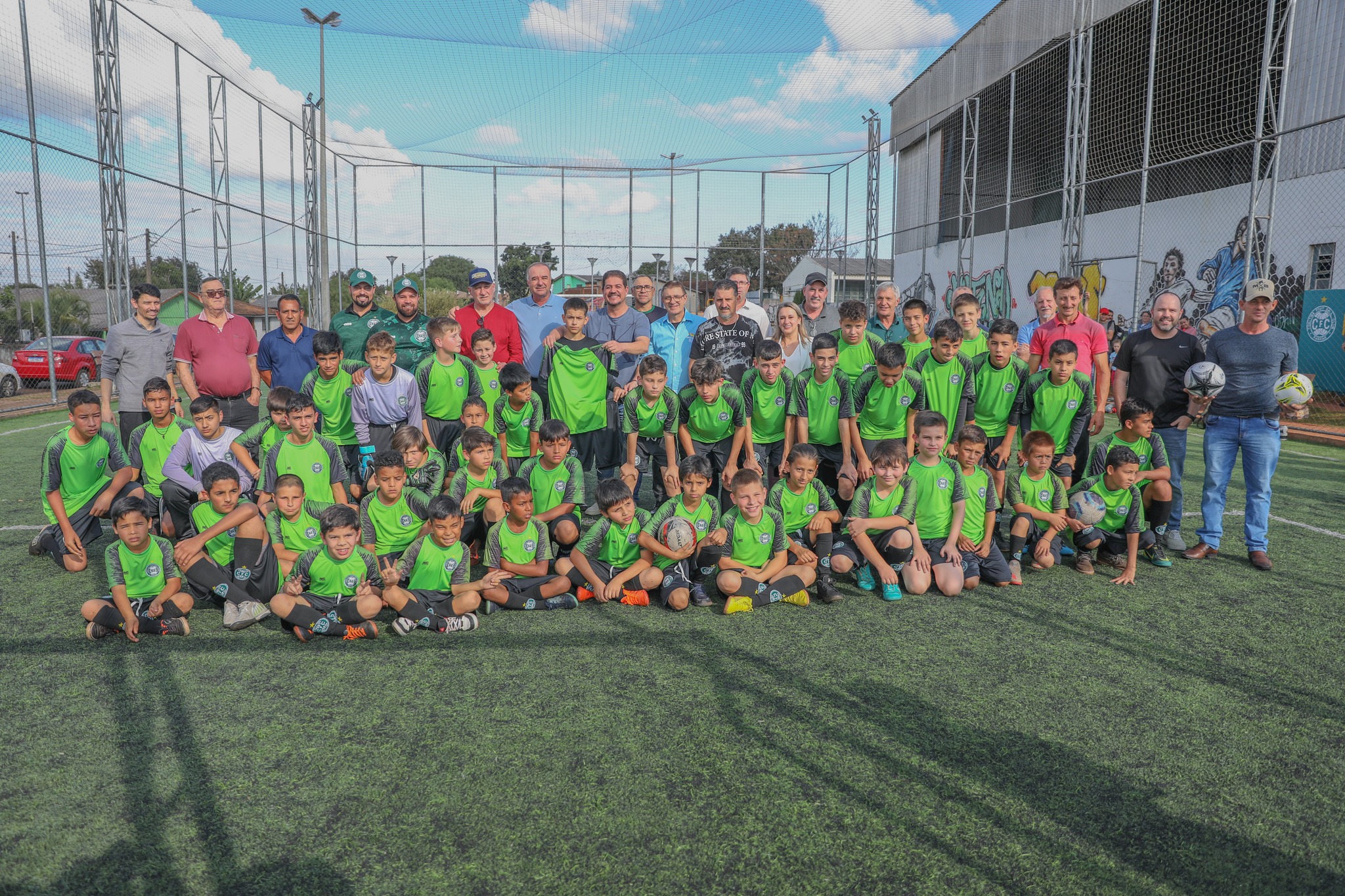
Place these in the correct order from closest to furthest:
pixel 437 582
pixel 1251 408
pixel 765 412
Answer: pixel 437 582 < pixel 1251 408 < pixel 765 412

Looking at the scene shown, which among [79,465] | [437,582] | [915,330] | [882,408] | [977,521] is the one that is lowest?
[437,582]

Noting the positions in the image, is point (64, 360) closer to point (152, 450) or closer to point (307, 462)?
point (152, 450)

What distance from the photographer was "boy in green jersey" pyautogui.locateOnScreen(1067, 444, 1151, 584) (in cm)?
523

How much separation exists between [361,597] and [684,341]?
311 centimetres

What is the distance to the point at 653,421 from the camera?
547cm

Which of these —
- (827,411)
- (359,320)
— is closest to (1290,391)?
(827,411)

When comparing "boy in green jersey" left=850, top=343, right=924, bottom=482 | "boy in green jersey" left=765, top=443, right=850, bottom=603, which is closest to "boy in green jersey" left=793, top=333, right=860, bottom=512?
"boy in green jersey" left=850, top=343, right=924, bottom=482

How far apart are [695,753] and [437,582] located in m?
2.05

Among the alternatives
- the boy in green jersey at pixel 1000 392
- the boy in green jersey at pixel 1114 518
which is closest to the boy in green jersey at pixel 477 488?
the boy in green jersey at pixel 1000 392

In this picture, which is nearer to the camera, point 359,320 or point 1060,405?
point 1060,405

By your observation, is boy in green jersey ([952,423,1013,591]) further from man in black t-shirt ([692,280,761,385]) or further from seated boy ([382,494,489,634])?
seated boy ([382,494,489,634])

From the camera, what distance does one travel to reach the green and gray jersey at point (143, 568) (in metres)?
4.12

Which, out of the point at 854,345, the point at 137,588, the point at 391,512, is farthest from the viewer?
the point at 854,345

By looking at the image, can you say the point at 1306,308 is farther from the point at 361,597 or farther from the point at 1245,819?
the point at 361,597
